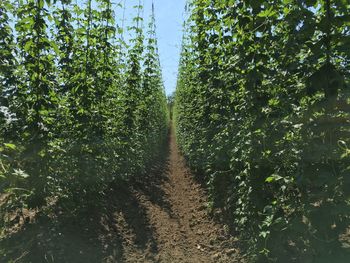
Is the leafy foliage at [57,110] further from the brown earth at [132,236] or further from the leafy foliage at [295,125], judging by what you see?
the leafy foliage at [295,125]

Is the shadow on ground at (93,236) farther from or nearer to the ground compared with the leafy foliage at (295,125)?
nearer to the ground

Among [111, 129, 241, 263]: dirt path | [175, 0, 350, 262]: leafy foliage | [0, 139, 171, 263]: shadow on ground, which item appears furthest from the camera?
[111, 129, 241, 263]: dirt path

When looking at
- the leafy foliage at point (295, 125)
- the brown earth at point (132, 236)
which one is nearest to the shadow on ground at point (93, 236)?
the brown earth at point (132, 236)

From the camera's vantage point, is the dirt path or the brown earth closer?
the brown earth

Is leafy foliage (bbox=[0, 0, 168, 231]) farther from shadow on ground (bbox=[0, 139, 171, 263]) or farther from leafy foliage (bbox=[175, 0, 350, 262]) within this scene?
leafy foliage (bbox=[175, 0, 350, 262])

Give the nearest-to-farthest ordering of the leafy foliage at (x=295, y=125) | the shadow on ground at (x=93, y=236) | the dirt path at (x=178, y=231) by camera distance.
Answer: the leafy foliage at (x=295, y=125) → the shadow on ground at (x=93, y=236) → the dirt path at (x=178, y=231)

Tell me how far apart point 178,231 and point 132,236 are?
2.37 feet

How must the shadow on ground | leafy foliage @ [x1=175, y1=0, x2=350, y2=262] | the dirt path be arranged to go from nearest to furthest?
leafy foliage @ [x1=175, y1=0, x2=350, y2=262]
the shadow on ground
the dirt path

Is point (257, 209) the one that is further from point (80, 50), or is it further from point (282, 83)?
point (80, 50)

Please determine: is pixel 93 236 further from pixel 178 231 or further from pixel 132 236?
pixel 178 231

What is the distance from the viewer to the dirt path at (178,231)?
16.6 ft

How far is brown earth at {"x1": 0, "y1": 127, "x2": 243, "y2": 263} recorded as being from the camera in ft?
14.0

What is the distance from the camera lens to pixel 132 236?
574 centimetres

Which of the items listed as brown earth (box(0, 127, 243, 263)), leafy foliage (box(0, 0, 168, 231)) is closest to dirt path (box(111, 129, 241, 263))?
brown earth (box(0, 127, 243, 263))
